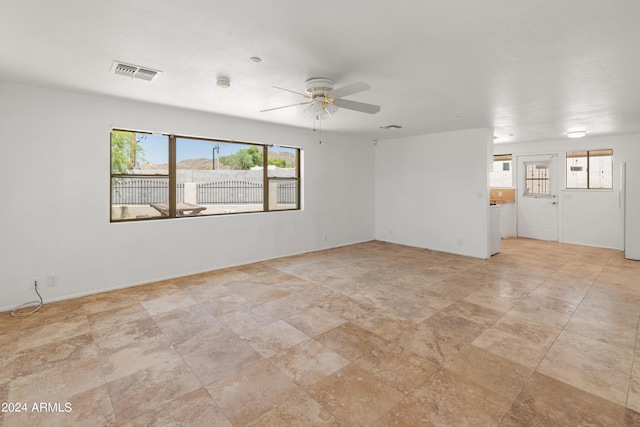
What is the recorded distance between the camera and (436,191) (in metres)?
6.62

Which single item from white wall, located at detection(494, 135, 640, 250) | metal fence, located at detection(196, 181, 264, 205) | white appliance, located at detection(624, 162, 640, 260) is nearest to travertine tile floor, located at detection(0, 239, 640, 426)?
metal fence, located at detection(196, 181, 264, 205)

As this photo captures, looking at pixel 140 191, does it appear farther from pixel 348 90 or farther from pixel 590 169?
pixel 590 169

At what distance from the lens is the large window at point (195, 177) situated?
14.2 feet

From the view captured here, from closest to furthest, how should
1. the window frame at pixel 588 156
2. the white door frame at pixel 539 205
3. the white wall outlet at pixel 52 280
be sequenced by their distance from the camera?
the white wall outlet at pixel 52 280 < the window frame at pixel 588 156 < the white door frame at pixel 539 205

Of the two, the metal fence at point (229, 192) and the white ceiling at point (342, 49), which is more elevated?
the white ceiling at point (342, 49)

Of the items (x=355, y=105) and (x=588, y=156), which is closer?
(x=355, y=105)

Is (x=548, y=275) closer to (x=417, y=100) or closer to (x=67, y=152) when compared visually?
(x=417, y=100)

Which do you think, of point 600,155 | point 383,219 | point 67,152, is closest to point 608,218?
point 600,155

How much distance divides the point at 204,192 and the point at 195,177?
28 cm

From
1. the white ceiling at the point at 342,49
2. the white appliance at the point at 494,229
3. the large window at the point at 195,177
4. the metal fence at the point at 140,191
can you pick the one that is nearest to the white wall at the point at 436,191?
the white appliance at the point at 494,229

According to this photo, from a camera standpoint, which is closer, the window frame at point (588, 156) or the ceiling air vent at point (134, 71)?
the ceiling air vent at point (134, 71)

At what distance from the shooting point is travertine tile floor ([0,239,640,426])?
193cm

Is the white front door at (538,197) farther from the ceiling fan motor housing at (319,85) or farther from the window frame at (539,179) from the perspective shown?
the ceiling fan motor housing at (319,85)

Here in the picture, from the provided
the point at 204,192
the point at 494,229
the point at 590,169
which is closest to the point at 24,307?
the point at 204,192
